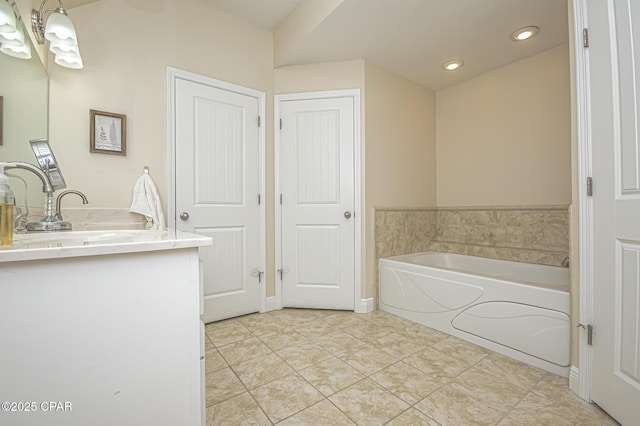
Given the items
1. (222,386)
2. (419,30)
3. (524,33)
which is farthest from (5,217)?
(524,33)

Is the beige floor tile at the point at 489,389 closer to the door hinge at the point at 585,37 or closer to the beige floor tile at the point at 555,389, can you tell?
the beige floor tile at the point at 555,389

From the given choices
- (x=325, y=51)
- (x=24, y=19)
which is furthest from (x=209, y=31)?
(x=24, y=19)

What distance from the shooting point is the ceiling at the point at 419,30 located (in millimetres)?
1874

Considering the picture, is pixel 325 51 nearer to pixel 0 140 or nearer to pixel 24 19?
pixel 24 19

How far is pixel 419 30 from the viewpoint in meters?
2.13

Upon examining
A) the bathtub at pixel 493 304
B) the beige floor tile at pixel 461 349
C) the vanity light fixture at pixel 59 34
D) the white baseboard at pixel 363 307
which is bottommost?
the beige floor tile at pixel 461 349

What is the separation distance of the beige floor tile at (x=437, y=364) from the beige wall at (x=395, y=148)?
0.86 metres

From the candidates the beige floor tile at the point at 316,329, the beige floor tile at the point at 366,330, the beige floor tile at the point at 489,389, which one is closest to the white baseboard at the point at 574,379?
the beige floor tile at the point at 489,389

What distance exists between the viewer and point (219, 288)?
2334mm

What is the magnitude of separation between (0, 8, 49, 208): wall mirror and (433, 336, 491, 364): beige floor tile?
2500 mm

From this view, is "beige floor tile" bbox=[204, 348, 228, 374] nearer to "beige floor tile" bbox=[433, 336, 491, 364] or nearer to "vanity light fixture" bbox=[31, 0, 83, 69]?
"beige floor tile" bbox=[433, 336, 491, 364]

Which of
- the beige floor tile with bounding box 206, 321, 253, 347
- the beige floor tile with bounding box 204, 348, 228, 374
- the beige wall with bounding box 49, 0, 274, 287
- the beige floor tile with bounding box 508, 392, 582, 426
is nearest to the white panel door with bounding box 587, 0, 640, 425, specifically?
the beige floor tile with bounding box 508, 392, 582, 426

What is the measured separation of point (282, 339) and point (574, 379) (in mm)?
1669

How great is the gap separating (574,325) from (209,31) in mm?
3183
